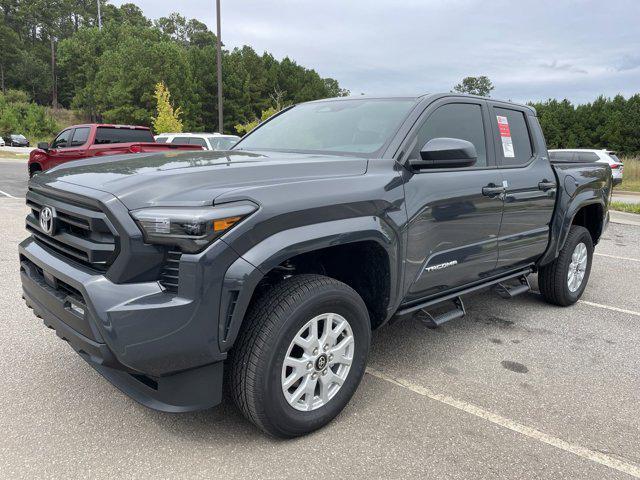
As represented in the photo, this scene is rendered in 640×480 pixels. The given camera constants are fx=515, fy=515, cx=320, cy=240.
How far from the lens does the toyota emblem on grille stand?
262 cm

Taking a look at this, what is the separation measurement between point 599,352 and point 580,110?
3370 centimetres

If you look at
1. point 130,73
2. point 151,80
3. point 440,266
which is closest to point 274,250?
point 440,266

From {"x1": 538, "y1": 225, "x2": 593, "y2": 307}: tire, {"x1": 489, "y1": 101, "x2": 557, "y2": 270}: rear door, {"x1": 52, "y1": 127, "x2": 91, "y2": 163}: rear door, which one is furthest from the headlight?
{"x1": 52, "y1": 127, "x2": 91, "y2": 163}: rear door

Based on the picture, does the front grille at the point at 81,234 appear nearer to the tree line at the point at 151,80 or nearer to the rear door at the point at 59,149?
the rear door at the point at 59,149

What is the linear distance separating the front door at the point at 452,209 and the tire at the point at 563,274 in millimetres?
1206

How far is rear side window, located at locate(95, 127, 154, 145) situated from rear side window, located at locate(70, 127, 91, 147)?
34 cm

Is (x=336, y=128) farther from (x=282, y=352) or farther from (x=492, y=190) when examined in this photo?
(x=282, y=352)

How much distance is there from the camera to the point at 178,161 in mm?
2846

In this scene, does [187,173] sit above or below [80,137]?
below

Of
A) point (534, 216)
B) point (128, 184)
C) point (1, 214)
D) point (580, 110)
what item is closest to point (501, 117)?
point (534, 216)

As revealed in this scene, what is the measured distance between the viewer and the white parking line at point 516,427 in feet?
8.25

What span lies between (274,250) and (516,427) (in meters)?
1.68

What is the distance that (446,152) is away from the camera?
9.74 ft

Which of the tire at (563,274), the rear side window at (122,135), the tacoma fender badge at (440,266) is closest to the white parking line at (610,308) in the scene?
the tire at (563,274)
